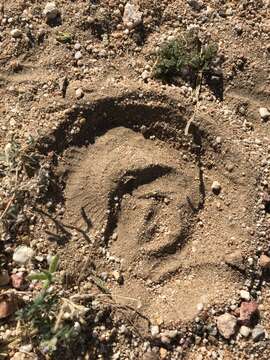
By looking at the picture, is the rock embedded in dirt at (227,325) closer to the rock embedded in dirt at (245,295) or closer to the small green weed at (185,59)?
the rock embedded in dirt at (245,295)

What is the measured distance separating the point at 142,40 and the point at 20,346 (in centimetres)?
215

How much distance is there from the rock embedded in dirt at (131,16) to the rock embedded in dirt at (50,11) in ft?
1.55

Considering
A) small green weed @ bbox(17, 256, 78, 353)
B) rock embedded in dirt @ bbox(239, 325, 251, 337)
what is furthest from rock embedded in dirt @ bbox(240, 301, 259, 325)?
small green weed @ bbox(17, 256, 78, 353)

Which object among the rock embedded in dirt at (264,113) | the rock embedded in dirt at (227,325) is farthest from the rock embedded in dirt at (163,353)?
the rock embedded in dirt at (264,113)

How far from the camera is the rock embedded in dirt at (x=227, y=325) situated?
3.45 m

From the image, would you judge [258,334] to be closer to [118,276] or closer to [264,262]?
[264,262]

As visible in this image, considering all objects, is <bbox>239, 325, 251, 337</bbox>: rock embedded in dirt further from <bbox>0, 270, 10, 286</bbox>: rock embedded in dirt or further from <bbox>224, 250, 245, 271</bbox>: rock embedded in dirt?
<bbox>0, 270, 10, 286</bbox>: rock embedded in dirt

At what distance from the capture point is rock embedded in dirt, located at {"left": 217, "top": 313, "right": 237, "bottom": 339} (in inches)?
136

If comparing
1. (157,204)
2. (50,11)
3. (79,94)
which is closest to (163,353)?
(157,204)

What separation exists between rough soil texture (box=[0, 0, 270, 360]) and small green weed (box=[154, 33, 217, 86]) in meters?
0.10

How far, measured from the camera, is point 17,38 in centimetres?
379

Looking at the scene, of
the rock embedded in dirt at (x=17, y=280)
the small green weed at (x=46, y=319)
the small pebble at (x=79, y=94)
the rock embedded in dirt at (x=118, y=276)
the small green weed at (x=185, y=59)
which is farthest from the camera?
the small green weed at (x=185, y=59)

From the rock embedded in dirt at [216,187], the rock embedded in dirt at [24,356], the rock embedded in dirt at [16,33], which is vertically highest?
the rock embedded in dirt at [16,33]

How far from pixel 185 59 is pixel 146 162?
0.75 meters
